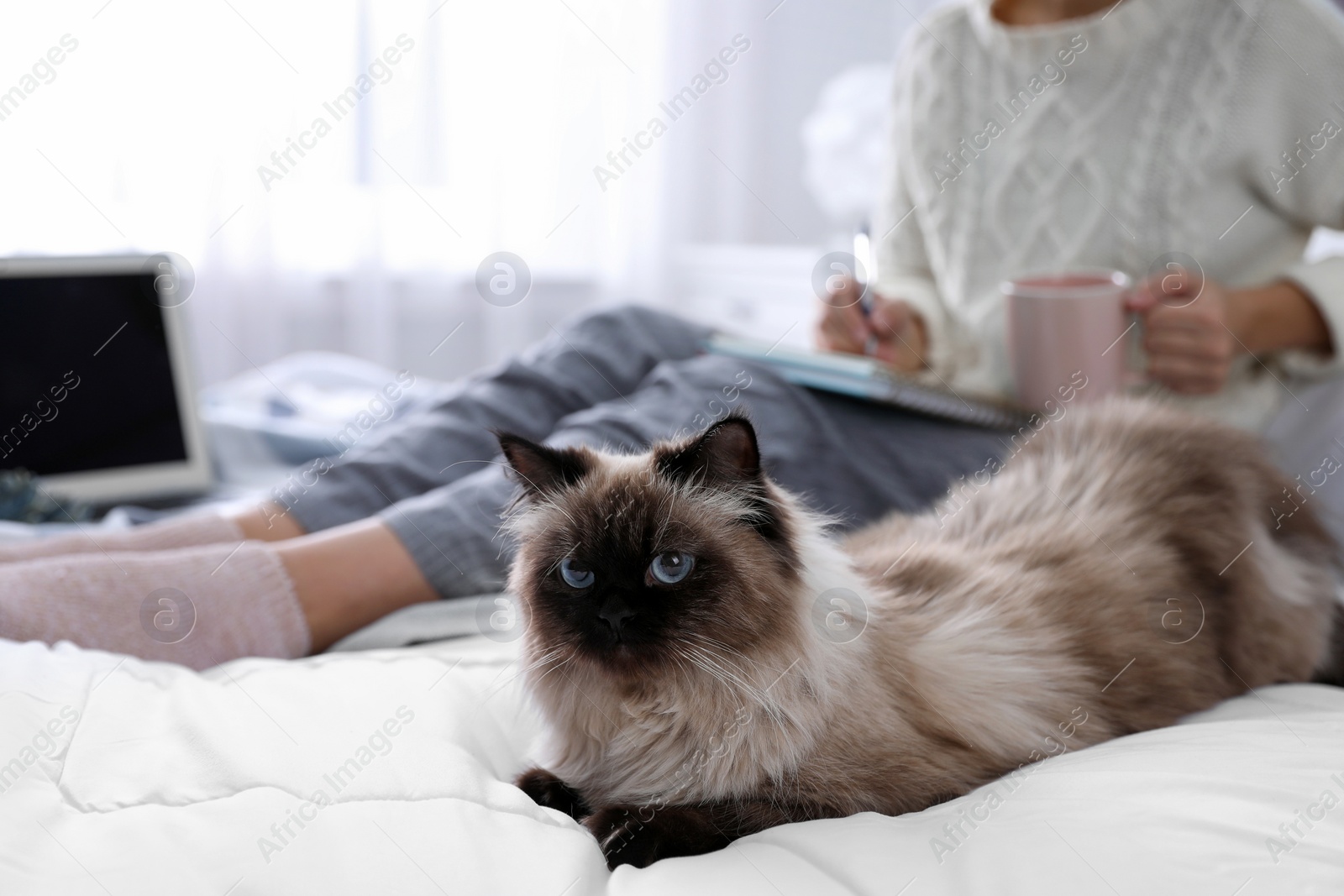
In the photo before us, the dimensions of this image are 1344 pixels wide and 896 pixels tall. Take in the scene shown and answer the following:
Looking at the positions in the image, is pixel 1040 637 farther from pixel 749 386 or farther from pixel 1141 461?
pixel 749 386

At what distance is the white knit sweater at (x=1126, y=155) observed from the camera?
5.08 ft

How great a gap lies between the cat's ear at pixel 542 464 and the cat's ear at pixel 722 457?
0.32ft

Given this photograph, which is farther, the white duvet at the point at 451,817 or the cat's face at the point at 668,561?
the cat's face at the point at 668,561

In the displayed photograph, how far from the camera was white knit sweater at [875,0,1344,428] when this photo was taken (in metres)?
1.55

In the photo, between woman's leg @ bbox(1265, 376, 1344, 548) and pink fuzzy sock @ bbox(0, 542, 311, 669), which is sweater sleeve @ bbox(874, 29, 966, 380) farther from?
pink fuzzy sock @ bbox(0, 542, 311, 669)

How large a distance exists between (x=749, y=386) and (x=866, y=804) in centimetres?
80

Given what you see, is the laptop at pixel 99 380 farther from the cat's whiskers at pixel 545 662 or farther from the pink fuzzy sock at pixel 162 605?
the cat's whiskers at pixel 545 662

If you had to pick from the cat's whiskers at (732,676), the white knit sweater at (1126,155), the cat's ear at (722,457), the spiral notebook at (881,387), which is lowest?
the cat's whiskers at (732,676)

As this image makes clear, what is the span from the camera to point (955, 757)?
86 centimetres

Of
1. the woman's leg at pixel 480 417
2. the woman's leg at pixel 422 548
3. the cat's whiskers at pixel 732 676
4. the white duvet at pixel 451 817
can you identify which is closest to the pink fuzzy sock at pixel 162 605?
the woman's leg at pixel 422 548

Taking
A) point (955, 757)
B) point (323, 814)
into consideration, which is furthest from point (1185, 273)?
point (323, 814)

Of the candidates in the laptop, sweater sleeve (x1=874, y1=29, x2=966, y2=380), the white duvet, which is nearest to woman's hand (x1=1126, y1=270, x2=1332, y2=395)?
sweater sleeve (x1=874, y1=29, x2=966, y2=380)

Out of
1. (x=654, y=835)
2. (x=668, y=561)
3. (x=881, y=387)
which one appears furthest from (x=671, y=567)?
(x=881, y=387)

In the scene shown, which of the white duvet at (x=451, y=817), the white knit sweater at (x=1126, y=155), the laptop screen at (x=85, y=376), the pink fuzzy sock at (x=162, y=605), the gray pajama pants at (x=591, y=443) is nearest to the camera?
the white duvet at (x=451, y=817)
